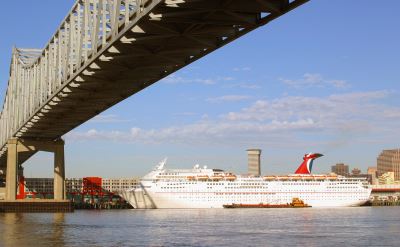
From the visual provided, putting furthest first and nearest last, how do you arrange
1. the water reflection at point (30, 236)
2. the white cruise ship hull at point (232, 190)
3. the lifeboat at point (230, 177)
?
the lifeboat at point (230, 177)
the white cruise ship hull at point (232, 190)
the water reflection at point (30, 236)

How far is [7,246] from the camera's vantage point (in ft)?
109

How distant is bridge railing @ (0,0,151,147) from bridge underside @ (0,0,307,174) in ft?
2.10

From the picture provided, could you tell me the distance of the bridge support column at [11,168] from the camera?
7206 cm

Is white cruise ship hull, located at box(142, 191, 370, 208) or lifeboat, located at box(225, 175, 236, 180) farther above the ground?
lifeboat, located at box(225, 175, 236, 180)

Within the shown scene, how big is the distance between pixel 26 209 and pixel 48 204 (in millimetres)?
2466

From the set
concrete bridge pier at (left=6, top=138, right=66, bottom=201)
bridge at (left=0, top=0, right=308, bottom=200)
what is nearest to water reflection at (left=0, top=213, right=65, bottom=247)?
bridge at (left=0, top=0, right=308, bottom=200)

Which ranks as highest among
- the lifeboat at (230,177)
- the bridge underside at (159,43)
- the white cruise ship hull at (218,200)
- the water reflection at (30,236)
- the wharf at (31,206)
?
the bridge underside at (159,43)

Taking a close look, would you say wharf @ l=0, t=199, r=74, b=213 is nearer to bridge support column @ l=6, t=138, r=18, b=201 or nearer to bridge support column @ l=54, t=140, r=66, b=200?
bridge support column @ l=6, t=138, r=18, b=201

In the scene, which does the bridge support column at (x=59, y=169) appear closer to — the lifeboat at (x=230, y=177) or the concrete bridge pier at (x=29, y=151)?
the concrete bridge pier at (x=29, y=151)

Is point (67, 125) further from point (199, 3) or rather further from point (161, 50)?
point (199, 3)

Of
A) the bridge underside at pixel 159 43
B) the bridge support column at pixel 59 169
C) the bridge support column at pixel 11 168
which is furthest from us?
the bridge support column at pixel 59 169

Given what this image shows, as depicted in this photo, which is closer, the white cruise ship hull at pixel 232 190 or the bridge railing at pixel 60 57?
the bridge railing at pixel 60 57

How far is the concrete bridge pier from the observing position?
2847 inches

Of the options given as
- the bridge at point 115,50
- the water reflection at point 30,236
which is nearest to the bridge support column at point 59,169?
the bridge at point 115,50
